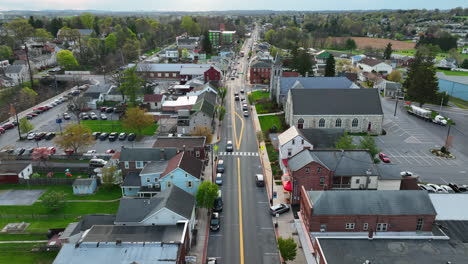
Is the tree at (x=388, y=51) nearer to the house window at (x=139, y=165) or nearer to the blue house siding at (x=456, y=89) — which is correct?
the blue house siding at (x=456, y=89)

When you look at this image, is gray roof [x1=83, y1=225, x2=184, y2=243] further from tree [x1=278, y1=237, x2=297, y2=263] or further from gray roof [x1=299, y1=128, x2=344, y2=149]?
gray roof [x1=299, y1=128, x2=344, y2=149]

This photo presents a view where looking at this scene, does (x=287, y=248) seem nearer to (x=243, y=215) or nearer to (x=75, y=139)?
(x=243, y=215)

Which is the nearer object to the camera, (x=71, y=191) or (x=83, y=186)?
(x=83, y=186)

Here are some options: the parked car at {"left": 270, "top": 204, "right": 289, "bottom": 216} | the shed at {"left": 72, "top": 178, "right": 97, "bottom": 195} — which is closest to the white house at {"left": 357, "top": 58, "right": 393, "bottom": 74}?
the parked car at {"left": 270, "top": 204, "right": 289, "bottom": 216}

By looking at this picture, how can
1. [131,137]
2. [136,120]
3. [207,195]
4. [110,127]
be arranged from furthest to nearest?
[110,127], [131,137], [136,120], [207,195]

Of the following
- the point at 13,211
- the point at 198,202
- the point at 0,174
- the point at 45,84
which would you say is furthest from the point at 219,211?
the point at 45,84

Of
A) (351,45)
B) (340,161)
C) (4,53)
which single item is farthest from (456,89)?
(4,53)
